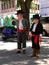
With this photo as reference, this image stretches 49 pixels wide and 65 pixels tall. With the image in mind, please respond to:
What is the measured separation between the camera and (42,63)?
8.41 metres

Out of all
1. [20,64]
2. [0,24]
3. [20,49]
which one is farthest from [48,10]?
[20,64]

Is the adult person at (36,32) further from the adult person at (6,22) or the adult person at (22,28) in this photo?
the adult person at (6,22)

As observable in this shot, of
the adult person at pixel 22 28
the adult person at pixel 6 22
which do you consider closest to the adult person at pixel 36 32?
the adult person at pixel 22 28

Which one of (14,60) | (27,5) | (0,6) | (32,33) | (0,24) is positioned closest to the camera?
(14,60)

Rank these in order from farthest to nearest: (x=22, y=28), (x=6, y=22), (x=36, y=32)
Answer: (x=6, y=22), (x=22, y=28), (x=36, y=32)

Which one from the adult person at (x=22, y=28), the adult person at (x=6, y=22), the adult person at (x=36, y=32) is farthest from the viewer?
the adult person at (x=6, y=22)

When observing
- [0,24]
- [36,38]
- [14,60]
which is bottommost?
[0,24]

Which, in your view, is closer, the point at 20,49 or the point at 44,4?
the point at 20,49

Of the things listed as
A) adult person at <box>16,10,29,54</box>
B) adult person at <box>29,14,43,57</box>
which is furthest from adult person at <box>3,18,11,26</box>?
adult person at <box>29,14,43,57</box>

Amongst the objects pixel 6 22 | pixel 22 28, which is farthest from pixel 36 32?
pixel 6 22

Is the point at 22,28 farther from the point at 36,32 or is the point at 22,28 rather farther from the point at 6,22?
the point at 6,22

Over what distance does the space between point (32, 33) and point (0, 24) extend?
32.9m

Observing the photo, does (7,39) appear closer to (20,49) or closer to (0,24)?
(20,49)

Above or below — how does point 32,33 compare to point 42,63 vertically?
above
